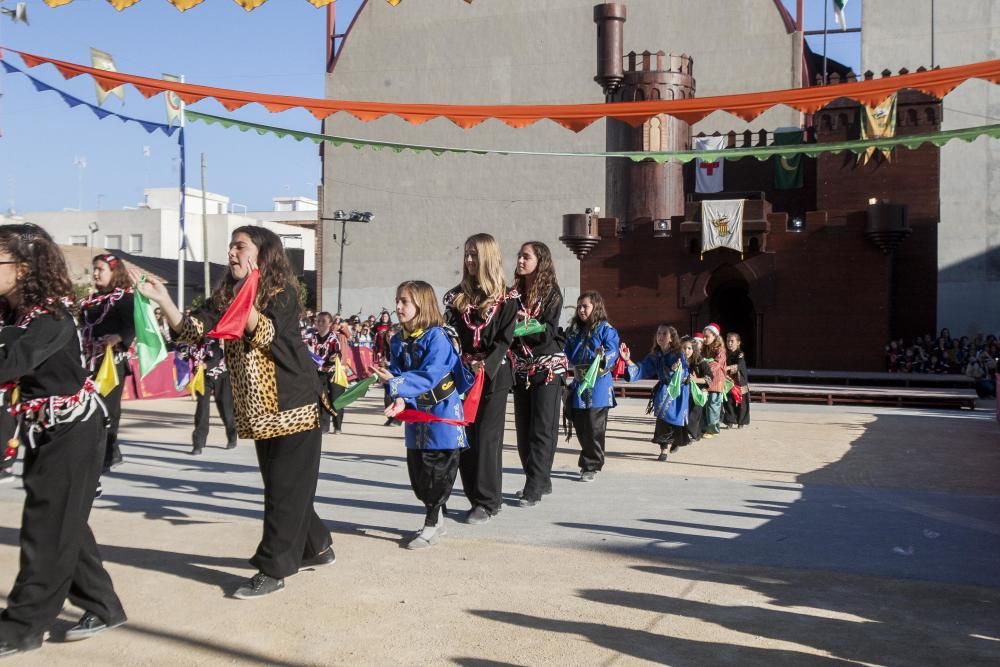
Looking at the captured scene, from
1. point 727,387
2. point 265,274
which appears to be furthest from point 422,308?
point 727,387

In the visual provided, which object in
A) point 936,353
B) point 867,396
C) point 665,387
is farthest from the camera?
point 936,353

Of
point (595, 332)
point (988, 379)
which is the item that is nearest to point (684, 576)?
point (595, 332)

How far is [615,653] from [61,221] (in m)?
74.0

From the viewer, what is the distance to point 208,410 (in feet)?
38.7

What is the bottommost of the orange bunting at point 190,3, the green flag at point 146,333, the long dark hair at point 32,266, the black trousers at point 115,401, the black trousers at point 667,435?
the black trousers at point 667,435

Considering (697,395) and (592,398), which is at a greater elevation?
(592,398)

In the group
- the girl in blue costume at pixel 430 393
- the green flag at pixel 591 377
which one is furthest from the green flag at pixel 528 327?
the green flag at pixel 591 377

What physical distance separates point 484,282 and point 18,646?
396 centimetres

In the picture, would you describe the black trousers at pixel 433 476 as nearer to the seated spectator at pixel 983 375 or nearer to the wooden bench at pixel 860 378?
the seated spectator at pixel 983 375

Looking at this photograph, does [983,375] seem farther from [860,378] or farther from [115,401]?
[115,401]

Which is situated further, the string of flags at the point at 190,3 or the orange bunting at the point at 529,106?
the orange bunting at the point at 529,106

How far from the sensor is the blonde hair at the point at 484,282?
7.45 meters

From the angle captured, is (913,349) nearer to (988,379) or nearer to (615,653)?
(988,379)

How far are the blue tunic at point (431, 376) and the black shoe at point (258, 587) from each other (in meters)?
1.45
